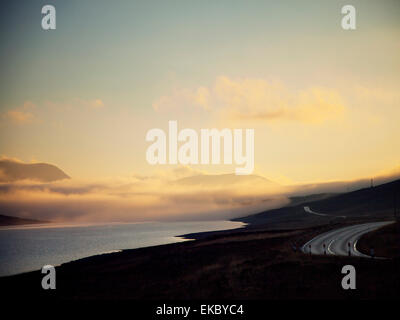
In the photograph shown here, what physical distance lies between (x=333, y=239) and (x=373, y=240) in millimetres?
9012

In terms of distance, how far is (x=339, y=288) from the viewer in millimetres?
33719

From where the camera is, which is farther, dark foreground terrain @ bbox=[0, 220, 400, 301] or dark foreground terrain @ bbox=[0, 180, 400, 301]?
dark foreground terrain @ bbox=[0, 180, 400, 301]

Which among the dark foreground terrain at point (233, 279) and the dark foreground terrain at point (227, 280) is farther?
the dark foreground terrain at point (233, 279)

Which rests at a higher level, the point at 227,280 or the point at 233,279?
the point at 233,279

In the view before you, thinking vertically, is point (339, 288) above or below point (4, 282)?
above

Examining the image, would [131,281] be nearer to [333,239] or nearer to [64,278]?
[64,278]
